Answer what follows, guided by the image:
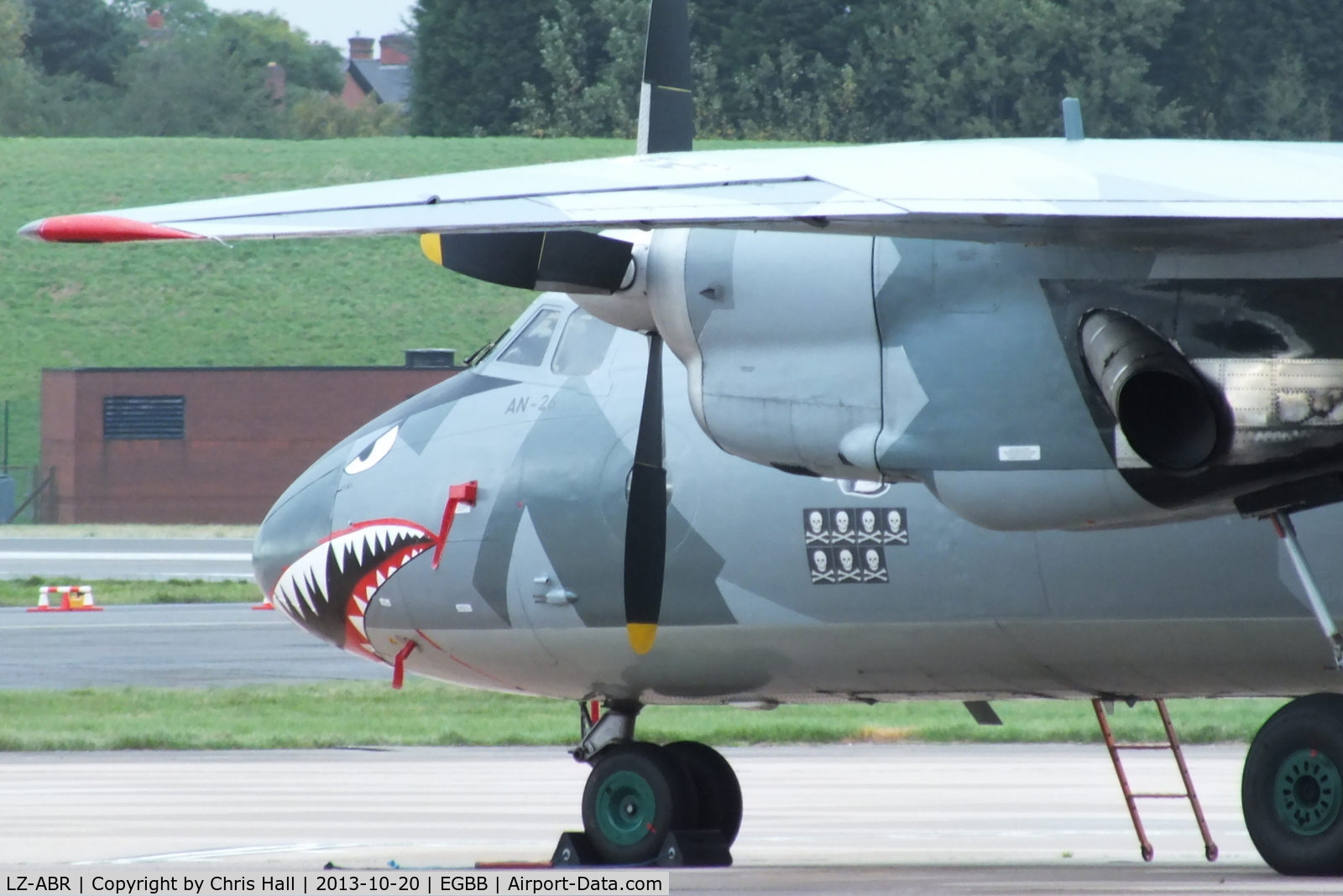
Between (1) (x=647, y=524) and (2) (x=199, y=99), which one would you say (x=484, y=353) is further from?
(2) (x=199, y=99)

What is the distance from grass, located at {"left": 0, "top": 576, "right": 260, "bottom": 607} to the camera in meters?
35.6

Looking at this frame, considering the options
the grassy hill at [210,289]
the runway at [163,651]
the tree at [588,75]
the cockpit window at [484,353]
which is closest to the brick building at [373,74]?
the tree at [588,75]

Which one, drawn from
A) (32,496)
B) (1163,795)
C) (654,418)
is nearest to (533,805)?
(1163,795)

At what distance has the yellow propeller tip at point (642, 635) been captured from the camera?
36.3ft

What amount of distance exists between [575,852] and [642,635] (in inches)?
54.9

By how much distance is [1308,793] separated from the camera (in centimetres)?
998

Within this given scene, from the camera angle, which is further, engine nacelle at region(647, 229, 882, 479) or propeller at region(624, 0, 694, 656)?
propeller at region(624, 0, 694, 656)

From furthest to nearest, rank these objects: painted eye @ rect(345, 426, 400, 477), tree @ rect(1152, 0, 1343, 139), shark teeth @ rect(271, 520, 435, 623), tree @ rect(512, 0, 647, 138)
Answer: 1. tree @ rect(512, 0, 647, 138)
2. tree @ rect(1152, 0, 1343, 139)
3. painted eye @ rect(345, 426, 400, 477)
4. shark teeth @ rect(271, 520, 435, 623)

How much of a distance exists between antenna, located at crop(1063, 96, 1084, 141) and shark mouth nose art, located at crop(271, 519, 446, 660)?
14.4 ft

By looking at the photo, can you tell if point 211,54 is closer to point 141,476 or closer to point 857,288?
point 141,476

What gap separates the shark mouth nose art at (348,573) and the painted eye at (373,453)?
397 millimetres

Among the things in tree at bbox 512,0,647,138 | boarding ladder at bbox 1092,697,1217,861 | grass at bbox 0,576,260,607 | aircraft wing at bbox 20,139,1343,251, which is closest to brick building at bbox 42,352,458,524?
grass at bbox 0,576,260,607

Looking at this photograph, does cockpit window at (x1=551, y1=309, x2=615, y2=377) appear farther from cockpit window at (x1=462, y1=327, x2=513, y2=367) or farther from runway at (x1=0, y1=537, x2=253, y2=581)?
runway at (x1=0, y1=537, x2=253, y2=581)

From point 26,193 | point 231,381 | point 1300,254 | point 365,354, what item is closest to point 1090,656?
point 1300,254
